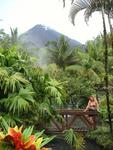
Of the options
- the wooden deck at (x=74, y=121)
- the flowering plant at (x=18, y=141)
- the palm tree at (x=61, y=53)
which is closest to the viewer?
the flowering plant at (x=18, y=141)

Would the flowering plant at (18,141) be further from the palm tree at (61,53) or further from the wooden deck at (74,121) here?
the palm tree at (61,53)

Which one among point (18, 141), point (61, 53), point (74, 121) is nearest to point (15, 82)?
point (18, 141)

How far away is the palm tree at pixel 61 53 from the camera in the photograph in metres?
31.9

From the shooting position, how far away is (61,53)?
106 ft

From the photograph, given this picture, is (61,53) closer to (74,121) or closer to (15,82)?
(74,121)

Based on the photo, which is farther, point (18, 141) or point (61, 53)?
point (61, 53)

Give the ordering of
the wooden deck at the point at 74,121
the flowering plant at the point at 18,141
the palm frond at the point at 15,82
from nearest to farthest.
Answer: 1. the flowering plant at the point at 18,141
2. the palm frond at the point at 15,82
3. the wooden deck at the point at 74,121

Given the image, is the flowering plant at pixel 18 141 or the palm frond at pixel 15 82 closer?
the flowering plant at pixel 18 141

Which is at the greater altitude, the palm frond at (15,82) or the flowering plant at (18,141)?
the palm frond at (15,82)

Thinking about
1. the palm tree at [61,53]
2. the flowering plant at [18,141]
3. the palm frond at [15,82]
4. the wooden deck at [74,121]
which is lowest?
the wooden deck at [74,121]

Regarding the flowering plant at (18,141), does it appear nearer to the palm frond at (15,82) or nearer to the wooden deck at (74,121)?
the palm frond at (15,82)

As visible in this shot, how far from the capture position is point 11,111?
23.7 ft

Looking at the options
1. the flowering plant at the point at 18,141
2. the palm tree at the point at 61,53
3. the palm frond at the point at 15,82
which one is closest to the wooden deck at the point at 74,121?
the palm frond at the point at 15,82

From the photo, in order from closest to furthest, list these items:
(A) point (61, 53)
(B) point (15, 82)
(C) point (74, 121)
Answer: (B) point (15, 82), (C) point (74, 121), (A) point (61, 53)
